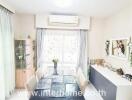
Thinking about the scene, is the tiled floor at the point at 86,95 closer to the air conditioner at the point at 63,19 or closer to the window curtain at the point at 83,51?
the window curtain at the point at 83,51

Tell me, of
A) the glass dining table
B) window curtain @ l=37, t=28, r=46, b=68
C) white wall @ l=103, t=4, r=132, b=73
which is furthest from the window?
the glass dining table

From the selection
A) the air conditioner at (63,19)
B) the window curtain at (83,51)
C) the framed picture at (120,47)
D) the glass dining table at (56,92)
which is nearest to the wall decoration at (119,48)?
the framed picture at (120,47)

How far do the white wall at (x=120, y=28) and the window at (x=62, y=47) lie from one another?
103cm

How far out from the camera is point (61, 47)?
4.53m

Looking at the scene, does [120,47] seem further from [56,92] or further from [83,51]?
[56,92]

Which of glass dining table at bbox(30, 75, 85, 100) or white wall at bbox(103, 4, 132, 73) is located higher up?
white wall at bbox(103, 4, 132, 73)

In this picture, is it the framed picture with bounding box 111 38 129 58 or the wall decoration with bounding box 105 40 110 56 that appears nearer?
the framed picture with bounding box 111 38 129 58

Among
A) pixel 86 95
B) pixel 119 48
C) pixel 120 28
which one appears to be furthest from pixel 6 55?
pixel 120 28

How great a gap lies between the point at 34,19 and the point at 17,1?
1.40 m

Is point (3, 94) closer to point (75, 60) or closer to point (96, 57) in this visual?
point (75, 60)

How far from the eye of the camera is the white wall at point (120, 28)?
2984 millimetres

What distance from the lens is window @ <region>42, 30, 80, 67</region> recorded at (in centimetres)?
443

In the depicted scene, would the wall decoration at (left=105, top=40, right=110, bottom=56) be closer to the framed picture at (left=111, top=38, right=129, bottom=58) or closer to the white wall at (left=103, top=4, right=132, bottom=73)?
the white wall at (left=103, top=4, right=132, bottom=73)

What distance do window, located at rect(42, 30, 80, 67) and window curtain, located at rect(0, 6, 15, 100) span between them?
Answer: 4.00 feet
